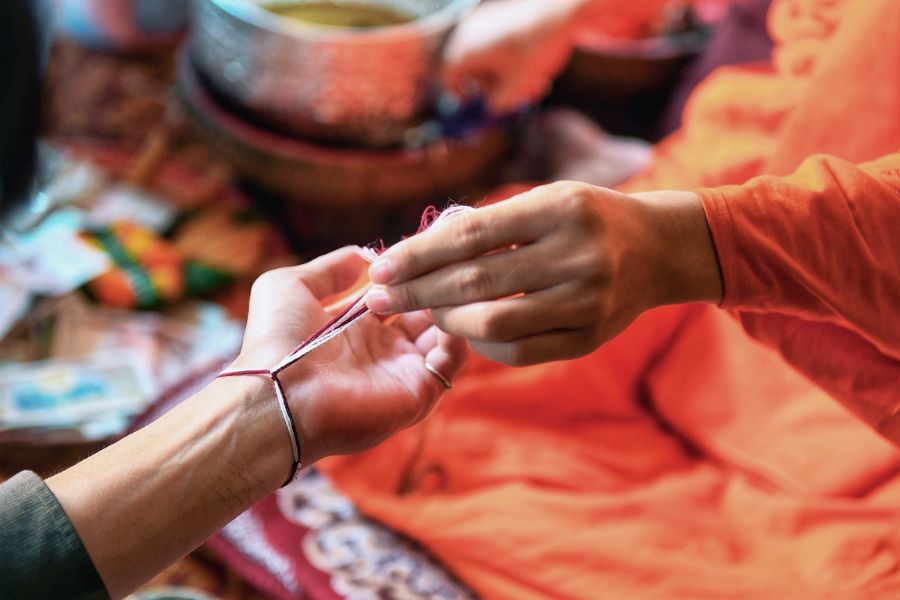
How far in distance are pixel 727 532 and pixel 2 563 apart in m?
0.77

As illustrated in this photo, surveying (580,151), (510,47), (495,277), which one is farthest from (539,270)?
(580,151)

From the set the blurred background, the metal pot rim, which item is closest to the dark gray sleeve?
the blurred background

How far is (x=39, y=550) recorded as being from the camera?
734mm

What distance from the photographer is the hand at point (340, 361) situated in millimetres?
845

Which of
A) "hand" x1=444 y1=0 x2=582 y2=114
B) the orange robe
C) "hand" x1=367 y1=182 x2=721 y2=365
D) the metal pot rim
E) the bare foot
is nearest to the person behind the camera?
"hand" x1=367 y1=182 x2=721 y2=365

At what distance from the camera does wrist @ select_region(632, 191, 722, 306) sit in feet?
2.53

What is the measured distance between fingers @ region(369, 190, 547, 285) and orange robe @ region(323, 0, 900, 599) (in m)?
0.18

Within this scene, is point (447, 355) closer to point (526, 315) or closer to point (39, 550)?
point (526, 315)

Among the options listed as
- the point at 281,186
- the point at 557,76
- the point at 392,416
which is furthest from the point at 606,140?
the point at 392,416

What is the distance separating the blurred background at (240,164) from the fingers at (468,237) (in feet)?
2.09

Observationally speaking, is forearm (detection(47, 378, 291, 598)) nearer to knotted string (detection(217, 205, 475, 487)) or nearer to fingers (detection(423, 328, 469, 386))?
knotted string (detection(217, 205, 475, 487))

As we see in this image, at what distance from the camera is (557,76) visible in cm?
201

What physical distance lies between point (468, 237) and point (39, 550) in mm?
433

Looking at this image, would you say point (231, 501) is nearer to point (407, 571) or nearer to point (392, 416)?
point (392, 416)
